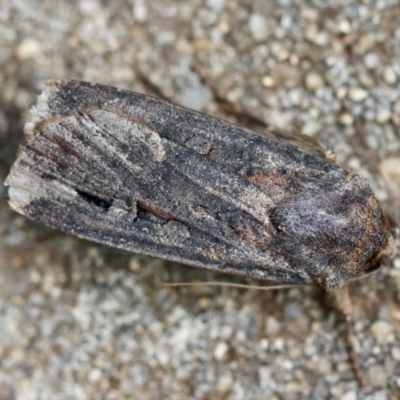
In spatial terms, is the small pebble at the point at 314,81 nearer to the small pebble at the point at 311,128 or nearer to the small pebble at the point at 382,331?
the small pebble at the point at 311,128

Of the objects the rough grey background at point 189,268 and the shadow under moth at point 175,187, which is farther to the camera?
the rough grey background at point 189,268

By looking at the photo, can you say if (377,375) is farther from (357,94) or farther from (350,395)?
(357,94)

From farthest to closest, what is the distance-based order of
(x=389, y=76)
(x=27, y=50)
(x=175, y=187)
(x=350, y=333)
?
(x=27, y=50) < (x=389, y=76) < (x=350, y=333) < (x=175, y=187)

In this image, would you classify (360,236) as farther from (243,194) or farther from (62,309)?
(62,309)

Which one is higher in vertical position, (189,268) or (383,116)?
(383,116)

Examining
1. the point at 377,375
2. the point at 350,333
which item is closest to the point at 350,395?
the point at 377,375

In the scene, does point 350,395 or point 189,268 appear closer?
point 350,395

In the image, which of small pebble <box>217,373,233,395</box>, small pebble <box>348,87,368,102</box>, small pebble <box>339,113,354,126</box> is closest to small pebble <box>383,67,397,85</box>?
small pebble <box>348,87,368,102</box>

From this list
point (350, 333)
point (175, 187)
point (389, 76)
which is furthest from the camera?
point (389, 76)

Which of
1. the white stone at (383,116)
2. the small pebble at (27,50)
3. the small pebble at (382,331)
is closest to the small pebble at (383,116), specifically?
the white stone at (383,116)
